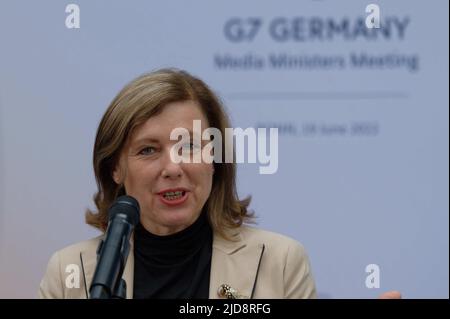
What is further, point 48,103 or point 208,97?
point 48,103

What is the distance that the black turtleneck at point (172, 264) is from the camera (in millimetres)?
2447

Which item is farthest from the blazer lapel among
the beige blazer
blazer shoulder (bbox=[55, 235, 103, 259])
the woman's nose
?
blazer shoulder (bbox=[55, 235, 103, 259])

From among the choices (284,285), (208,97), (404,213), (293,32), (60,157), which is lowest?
(284,285)

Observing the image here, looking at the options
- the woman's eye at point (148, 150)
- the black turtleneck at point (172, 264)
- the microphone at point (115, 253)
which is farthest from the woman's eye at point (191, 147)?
the microphone at point (115, 253)

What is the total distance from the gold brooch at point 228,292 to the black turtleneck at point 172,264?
49 millimetres

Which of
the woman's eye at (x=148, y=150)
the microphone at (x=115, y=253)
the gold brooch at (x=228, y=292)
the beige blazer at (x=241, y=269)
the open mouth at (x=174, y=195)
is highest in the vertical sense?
the woman's eye at (x=148, y=150)

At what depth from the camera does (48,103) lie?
2.85 m

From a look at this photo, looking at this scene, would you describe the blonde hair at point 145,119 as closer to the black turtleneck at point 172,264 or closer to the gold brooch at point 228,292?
the black turtleneck at point 172,264

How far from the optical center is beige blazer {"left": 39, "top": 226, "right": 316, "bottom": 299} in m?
2.45

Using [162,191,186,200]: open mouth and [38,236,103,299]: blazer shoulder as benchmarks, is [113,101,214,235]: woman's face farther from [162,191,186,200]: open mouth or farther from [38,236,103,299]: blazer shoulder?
[38,236,103,299]: blazer shoulder

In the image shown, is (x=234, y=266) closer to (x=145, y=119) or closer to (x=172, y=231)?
(x=172, y=231)

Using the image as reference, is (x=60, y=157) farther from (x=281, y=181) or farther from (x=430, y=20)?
(x=430, y=20)
